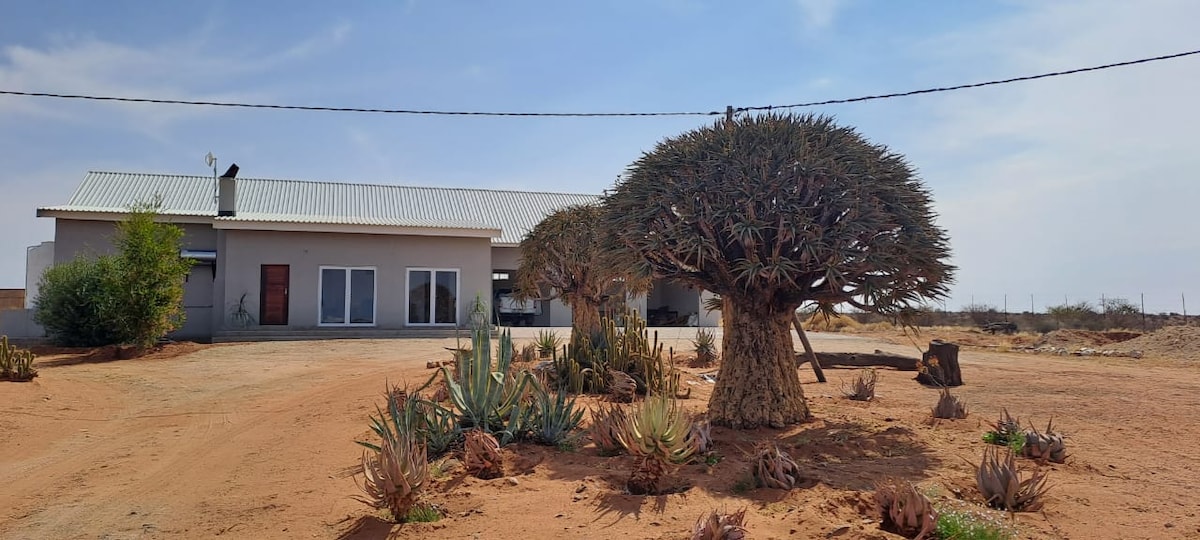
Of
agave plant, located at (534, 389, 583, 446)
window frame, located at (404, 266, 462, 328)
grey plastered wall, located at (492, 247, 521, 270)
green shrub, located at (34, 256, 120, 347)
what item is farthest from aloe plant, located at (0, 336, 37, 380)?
grey plastered wall, located at (492, 247, 521, 270)

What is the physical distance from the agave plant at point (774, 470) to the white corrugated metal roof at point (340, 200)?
1950cm

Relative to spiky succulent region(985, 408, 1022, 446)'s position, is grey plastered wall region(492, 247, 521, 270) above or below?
above

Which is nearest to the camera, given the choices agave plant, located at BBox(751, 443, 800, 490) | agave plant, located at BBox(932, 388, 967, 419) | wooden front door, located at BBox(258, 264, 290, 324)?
agave plant, located at BBox(751, 443, 800, 490)

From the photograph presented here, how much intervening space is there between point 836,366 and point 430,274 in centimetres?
1176

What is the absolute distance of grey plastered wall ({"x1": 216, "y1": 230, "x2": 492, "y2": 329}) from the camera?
A: 21141mm

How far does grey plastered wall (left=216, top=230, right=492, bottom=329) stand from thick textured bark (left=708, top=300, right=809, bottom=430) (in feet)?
50.6

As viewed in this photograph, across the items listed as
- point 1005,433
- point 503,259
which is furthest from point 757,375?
point 503,259

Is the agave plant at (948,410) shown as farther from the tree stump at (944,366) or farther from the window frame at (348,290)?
the window frame at (348,290)

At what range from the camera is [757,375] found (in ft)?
26.5

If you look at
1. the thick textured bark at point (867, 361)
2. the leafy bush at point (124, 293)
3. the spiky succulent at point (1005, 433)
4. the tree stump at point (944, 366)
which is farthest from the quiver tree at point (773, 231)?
the leafy bush at point (124, 293)

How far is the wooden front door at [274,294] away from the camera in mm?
21391

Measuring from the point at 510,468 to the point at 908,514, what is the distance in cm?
292

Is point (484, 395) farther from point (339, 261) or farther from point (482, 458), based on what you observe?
point (339, 261)

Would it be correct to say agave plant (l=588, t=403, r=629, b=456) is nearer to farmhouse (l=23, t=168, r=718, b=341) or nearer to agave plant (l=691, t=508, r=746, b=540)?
agave plant (l=691, t=508, r=746, b=540)
